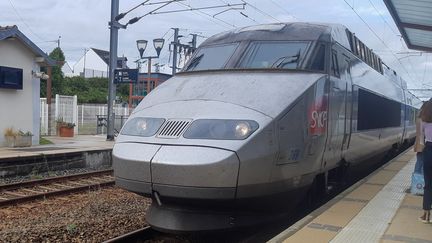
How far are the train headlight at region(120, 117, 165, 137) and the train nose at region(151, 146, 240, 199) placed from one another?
44 centimetres

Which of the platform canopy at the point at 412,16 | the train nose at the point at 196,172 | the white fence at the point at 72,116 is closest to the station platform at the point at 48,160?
the white fence at the point at 72,116

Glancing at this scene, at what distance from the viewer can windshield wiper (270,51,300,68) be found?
6.40m

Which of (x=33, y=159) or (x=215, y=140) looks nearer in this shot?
(x=215, y=140)

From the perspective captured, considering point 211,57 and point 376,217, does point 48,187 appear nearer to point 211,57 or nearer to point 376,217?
point 211,57

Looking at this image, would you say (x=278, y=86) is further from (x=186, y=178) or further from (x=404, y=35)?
(x=404, y=35)

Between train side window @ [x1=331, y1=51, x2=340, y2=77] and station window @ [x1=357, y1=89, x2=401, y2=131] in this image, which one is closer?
train side window @ [x1=331, y1=51, x2=340, y2=77]

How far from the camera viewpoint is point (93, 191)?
10.6 m

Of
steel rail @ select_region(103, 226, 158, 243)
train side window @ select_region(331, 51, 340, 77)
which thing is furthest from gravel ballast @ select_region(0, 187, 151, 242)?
train side window @ select_region(331, 51, 340, 77)

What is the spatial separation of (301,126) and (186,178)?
1592 millimetres

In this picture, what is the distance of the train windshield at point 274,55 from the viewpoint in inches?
254

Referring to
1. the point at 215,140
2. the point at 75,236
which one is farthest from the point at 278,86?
the point at 75,236

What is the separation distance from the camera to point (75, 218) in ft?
25.9

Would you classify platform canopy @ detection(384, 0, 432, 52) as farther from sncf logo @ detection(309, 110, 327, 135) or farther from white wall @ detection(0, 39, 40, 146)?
white wall @ detection(0, 39, 40, 146)

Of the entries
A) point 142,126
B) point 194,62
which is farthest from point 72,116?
point 142,126
